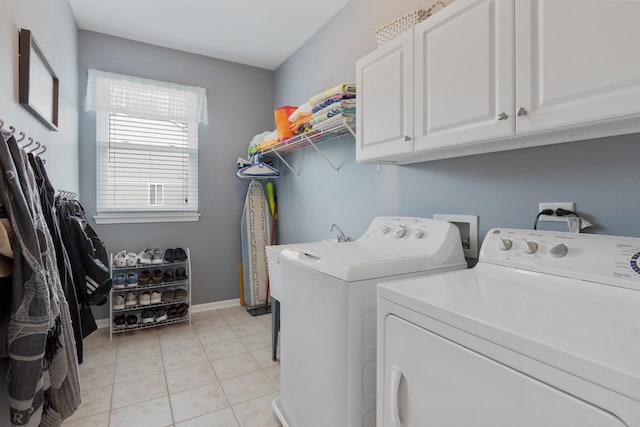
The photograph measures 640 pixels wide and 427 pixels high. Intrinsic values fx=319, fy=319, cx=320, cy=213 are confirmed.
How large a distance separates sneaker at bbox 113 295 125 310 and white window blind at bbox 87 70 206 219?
786 millimetres

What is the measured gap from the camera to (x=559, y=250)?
3.40 feet

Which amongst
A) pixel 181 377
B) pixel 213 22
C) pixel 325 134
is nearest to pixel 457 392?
pixel 325 134

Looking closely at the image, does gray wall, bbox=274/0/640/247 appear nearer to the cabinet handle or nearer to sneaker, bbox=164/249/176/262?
the cabinet handle

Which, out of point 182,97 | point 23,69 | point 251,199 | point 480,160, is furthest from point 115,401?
point 182,97

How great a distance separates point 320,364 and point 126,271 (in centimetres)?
235

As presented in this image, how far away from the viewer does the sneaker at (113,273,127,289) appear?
2723 millimetres

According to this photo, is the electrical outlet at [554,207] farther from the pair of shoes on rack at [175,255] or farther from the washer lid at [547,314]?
the pair of shoes on rack at [175,255]

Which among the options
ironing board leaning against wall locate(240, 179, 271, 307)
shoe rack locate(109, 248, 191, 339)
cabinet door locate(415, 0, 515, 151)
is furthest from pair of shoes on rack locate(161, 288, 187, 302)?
cabinet door locate(415, 0, 515, 151)

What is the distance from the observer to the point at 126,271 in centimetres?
288

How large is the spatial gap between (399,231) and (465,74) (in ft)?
2.51

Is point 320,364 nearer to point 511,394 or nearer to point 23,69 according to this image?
point 511,394

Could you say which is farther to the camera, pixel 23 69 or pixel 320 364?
pixel 23 69

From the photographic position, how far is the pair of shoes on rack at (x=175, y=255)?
117 inches

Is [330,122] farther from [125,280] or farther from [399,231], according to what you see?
[125,280]
